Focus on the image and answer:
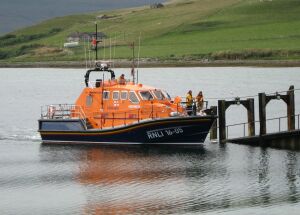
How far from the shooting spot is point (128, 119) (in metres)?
49.6

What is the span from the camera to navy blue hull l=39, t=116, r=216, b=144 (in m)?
48.5

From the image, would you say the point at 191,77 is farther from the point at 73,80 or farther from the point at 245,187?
the point at 245,187

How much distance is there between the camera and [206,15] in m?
195

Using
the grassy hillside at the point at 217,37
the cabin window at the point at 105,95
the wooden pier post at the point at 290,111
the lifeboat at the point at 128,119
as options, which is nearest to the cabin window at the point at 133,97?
the lifeboat at the point at 128,119

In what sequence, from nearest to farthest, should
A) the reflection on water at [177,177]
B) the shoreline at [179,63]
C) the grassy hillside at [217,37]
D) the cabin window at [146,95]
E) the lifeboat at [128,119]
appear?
1. the reflection on water at [177,177]
2. the lifeboat at [128,119]
3. the cabin window at [146,95]
4. the shoreline at [179,63]
5. the grassy hillside at [217,37]

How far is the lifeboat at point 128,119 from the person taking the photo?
160ft

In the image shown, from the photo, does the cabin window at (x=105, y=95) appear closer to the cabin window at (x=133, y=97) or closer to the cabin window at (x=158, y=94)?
the cabin window at (x=133, y=97)

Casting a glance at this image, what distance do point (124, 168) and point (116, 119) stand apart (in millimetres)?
5937

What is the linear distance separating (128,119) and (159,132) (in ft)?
5.51

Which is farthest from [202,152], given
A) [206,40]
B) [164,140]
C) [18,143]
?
[206,40]

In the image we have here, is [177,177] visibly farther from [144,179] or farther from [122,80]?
[122,80]

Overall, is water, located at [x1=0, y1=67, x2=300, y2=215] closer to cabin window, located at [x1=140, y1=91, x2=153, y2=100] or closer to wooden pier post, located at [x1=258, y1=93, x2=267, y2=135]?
wooden pier post, located at [x1=258, y1=93, x2=267, y2=135]

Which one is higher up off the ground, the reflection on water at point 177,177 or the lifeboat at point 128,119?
the lifeboat at point 128,119

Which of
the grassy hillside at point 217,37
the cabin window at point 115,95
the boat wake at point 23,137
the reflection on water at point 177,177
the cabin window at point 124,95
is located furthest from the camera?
the grassy hillside at point 217,37
